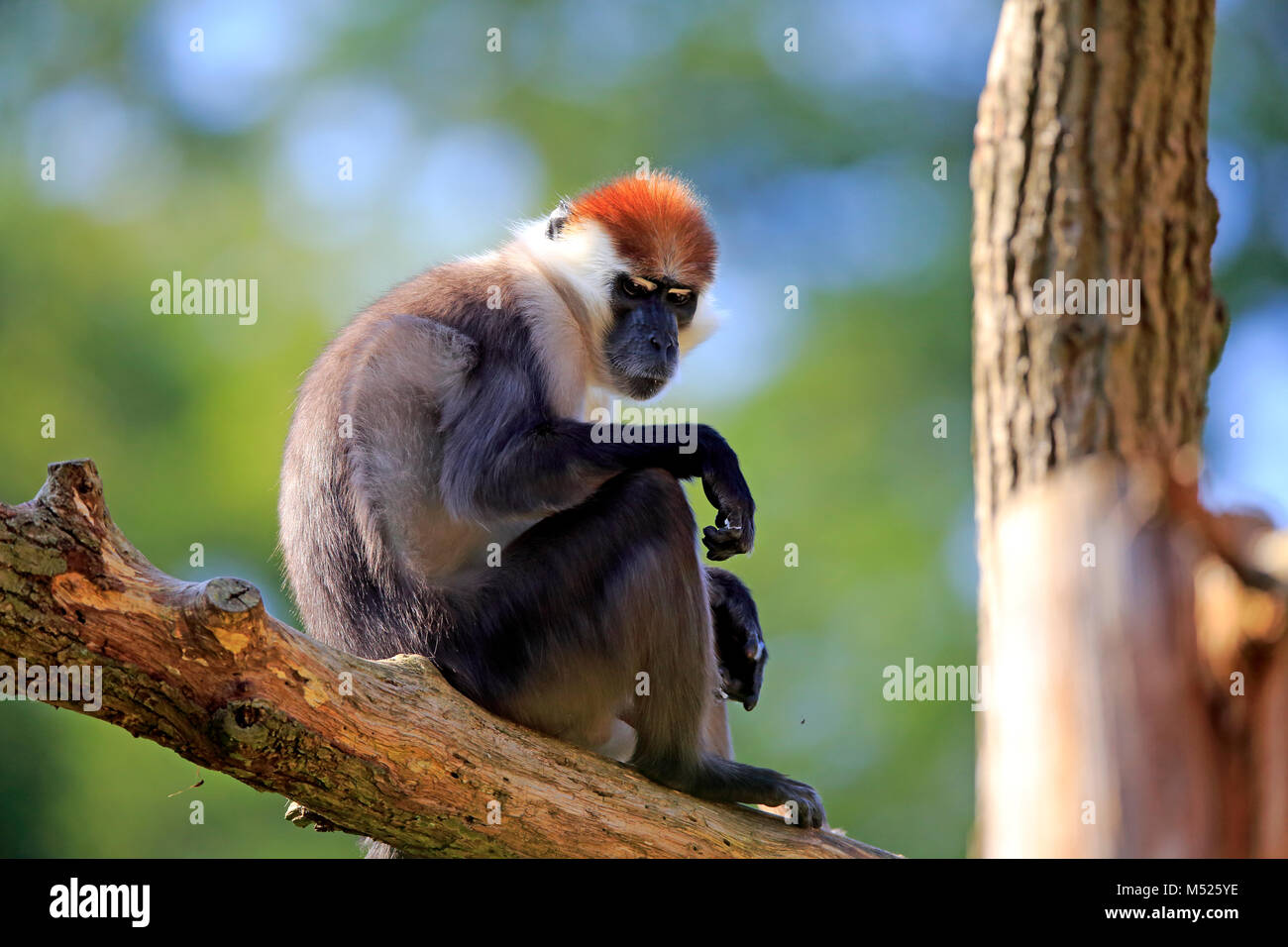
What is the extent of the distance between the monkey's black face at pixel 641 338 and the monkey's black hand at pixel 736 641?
1151mm

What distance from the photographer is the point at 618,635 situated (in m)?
5.86

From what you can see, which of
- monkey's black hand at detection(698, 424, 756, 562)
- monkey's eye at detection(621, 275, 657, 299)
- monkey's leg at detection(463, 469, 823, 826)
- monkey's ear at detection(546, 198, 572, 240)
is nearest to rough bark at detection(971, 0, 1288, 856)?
monkey's black hand at detection(698, 424, 756, 562)

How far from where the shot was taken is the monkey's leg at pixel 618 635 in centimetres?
584

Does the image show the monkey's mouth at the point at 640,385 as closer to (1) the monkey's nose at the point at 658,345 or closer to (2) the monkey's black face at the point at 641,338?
(2) the monkey's black face at the point at 641,338

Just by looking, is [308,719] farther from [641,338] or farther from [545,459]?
[641,338]

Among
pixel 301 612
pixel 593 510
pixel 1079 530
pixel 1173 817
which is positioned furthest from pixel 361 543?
pixel 1173 817

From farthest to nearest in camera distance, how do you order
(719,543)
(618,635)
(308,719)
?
(719,543) → (618,635) → (308,719)

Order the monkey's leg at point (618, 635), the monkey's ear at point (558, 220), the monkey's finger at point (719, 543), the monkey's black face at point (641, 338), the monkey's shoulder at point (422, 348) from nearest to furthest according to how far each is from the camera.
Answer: the monkey's leg at point (618, 635)
the monkey's finger at point (719, 543)
the monkey's shoulder at point (422, 348)
the monkey's black face at point (641, 338)
the monkey's ear at point (558, 220)

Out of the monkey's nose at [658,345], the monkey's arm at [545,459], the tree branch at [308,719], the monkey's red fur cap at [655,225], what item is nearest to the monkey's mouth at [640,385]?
the monkey's nose at [658,345]

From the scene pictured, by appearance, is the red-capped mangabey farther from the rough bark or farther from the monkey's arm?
the rough bark

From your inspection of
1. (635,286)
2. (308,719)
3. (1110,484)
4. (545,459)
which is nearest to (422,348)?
(545,459)

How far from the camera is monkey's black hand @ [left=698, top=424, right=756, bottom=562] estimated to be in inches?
241

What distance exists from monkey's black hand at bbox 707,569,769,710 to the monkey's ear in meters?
2.25

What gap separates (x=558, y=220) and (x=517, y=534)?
2.18 m
